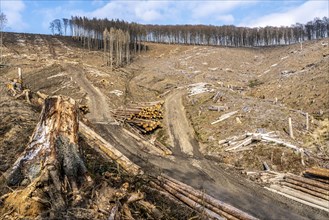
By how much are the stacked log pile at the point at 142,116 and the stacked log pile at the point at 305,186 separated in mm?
11867

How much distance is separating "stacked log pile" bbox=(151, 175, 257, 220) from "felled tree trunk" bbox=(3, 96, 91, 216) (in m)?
3.03

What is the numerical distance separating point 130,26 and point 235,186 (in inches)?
3256

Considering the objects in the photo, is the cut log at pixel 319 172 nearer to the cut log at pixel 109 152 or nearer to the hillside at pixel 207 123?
A: the hillside at pixel 207 123

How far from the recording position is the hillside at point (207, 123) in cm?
1606

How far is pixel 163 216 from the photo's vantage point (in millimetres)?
7043

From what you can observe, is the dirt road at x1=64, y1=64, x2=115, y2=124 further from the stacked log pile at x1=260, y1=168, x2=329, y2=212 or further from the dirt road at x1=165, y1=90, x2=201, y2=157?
the stacked log pile at x1=260, y1=168, x2=329, y2=212

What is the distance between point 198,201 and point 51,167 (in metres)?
4.73

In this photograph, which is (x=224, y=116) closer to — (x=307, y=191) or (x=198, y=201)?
(x=307, y=191)

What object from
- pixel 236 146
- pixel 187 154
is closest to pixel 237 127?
pixel 236 146

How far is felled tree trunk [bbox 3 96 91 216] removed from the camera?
6.56m

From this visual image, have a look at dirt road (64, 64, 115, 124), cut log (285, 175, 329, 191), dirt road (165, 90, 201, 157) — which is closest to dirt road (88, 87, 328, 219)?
dirt road (165, 90, 201, 157)

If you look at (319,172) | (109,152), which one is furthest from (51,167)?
(319,172)

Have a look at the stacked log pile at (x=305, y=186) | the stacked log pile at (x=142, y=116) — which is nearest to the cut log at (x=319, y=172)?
the stacked log pile at (x=305, y=186)

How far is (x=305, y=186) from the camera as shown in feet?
55.4
